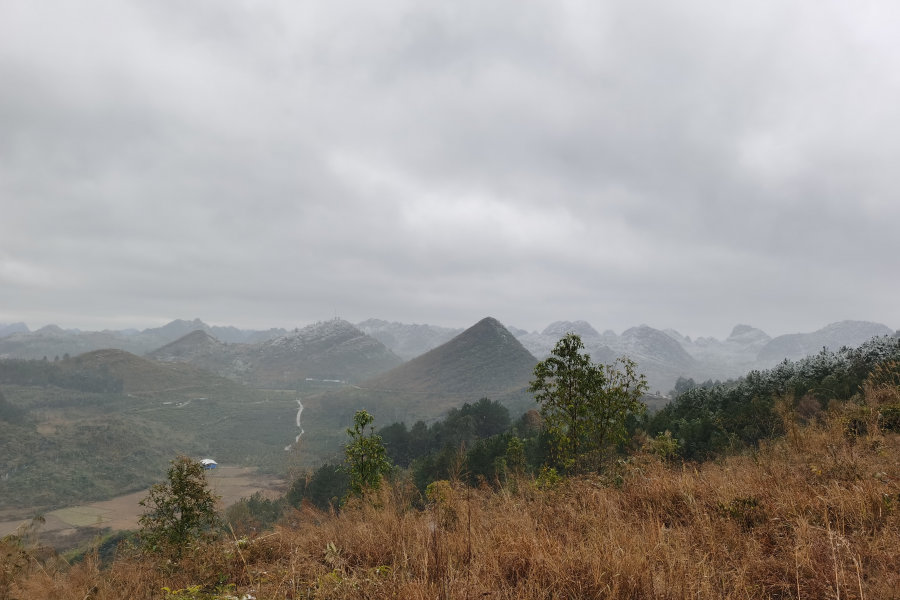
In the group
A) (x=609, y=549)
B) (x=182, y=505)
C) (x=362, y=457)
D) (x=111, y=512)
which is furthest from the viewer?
(x=111, y=512)

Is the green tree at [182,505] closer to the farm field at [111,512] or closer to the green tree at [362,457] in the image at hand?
the green tree at [362,457]

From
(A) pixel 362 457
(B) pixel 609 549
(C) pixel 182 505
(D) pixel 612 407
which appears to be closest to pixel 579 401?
(D) pixel 612 407

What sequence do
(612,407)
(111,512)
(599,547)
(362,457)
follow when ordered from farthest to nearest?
(111,512) < (362,457) < (612,407) < (599,547)

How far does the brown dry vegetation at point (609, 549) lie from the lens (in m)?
3.58

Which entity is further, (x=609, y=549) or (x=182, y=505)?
(x=182, y=505)

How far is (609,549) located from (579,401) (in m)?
7.67

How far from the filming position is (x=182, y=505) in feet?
33.1

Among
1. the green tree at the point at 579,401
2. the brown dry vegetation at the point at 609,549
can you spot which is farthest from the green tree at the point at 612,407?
the brown dry vegetation at the point at 609,549

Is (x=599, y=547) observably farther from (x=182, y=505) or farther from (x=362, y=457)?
(x=362, y=457)

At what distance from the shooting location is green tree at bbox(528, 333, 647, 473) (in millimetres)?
11250

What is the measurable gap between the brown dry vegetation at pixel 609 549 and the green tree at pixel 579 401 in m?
3.58

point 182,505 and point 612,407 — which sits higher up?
point 612,407

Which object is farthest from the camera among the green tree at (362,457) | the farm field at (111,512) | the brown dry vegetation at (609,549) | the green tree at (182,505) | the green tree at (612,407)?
the farm field at (111,512)

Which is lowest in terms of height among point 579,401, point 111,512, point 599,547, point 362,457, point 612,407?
point 111,512
